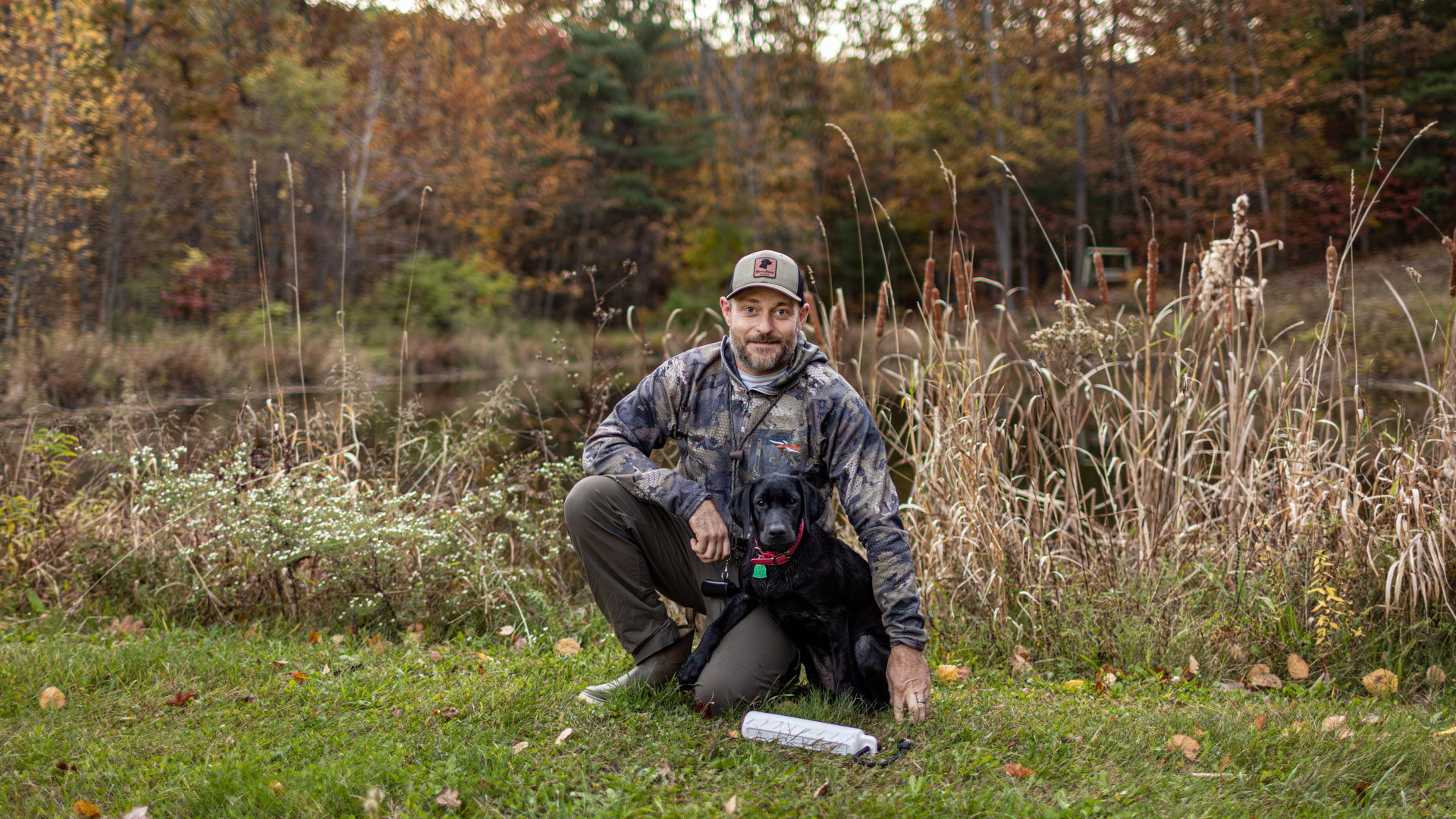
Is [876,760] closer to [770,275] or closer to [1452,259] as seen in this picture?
[770,275]

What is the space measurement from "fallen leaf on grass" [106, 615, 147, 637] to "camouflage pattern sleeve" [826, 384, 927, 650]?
9.43 ft

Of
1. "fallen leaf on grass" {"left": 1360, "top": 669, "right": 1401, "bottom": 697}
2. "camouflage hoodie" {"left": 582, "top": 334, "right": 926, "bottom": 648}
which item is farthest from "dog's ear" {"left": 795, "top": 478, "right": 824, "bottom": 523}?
"fallen leaf on grass" {"left": 1360, "top": 669, "right": 1401, "bottom": 697}

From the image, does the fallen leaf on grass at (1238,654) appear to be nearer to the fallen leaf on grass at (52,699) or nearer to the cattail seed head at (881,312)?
the cattail seed head at (881,312)

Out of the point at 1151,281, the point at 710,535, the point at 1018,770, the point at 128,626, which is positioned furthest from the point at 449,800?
the point at 1151,281

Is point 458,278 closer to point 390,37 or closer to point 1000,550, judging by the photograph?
point 390,37

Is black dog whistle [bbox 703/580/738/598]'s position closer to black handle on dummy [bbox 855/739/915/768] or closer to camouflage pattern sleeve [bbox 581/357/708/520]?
camouflage pattern sleeve [bbox 581/357/708/520]

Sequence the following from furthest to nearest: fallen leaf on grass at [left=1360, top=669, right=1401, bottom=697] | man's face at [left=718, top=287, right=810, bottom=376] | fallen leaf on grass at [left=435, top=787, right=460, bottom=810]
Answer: fallen leaf on grass at [left=1360, top=669, right=1401, bottom=697] < man's face at [left=718, top=287, right=810, bottom=376] < fallen leaf on grass at [left=435, top=787, right=460, bottom=810]

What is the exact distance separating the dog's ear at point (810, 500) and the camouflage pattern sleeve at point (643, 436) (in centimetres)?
38

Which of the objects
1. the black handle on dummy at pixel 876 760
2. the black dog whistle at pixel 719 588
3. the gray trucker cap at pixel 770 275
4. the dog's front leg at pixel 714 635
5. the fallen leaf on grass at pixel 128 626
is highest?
the gray trucker cap at pixel 770 275

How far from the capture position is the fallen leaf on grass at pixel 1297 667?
3533 millimetres

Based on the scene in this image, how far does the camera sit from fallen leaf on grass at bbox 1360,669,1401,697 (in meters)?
3.40

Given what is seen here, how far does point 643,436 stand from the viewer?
3.25 metres

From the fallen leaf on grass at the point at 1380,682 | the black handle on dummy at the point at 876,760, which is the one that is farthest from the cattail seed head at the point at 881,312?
the fallen leaf on grass at the point at 1380,682

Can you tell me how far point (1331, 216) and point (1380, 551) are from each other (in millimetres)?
19214
